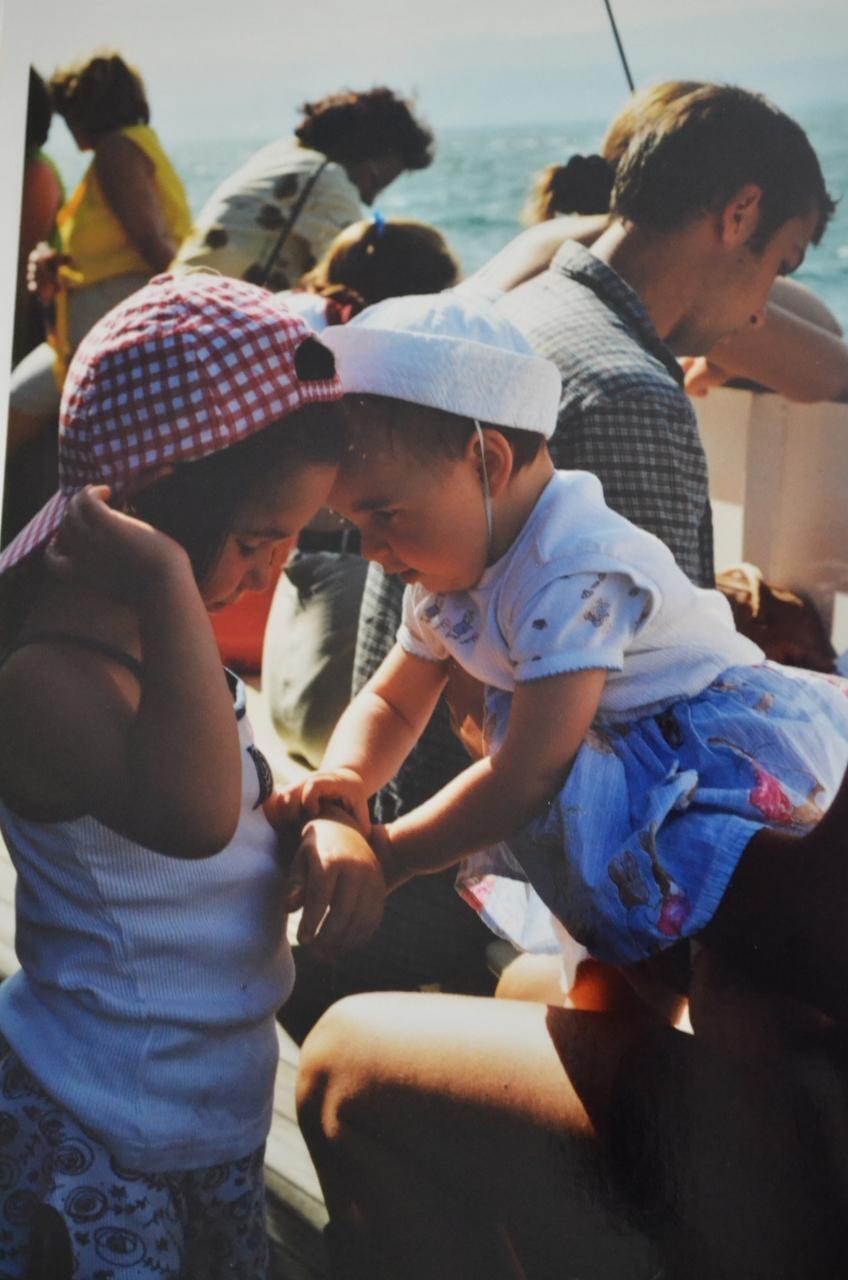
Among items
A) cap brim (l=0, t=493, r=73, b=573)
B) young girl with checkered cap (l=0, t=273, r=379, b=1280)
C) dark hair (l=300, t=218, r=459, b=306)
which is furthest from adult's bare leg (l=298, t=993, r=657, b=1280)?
dark hair (l=300, t=218, r=459, b=306)

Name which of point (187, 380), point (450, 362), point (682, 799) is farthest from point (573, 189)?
point (682, 799)

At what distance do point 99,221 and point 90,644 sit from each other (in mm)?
804

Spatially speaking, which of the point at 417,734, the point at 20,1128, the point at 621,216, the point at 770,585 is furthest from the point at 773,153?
the point at 20,1128

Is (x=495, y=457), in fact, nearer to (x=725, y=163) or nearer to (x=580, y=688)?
(x=580, y=688)

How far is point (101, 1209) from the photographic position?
5.30 ft

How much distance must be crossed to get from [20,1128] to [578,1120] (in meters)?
0.67

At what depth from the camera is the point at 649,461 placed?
5.15ft

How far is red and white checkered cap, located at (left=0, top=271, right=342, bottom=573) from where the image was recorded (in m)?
1.55

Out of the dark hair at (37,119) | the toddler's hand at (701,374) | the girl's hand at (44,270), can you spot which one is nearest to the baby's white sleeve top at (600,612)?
the toddler's hand at (701,374)

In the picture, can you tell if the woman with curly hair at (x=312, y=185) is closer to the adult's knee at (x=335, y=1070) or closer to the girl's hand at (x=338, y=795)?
the girl's hand at (x=338, y=795)

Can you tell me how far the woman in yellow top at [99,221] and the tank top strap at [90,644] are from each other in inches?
15.2

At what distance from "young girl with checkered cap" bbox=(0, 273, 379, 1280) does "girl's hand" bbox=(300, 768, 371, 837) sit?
46 mm

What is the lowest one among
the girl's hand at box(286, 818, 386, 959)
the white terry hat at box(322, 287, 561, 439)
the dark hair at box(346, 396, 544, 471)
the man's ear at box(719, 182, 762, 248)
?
the girl's hand at box(286, 818, 386, 959)

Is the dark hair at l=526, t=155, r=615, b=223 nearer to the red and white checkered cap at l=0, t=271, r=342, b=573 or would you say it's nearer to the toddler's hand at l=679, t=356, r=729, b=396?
the toddler's hand at l=679, t=356, r=729, b=396
